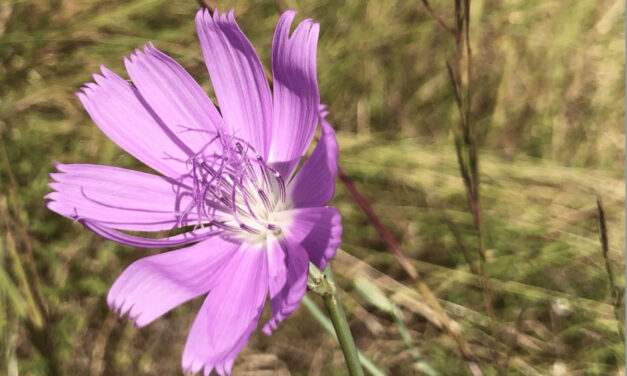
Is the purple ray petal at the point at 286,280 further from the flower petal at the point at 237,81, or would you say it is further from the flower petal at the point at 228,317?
the flower petal at the point at 237,81

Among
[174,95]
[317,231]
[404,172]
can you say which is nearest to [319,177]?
[317,231]

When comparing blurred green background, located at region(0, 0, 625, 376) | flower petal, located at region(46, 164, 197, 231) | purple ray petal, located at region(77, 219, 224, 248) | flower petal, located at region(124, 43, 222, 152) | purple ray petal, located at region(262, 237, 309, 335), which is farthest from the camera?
blurred green background, located at region(0, 0, 625, 376)

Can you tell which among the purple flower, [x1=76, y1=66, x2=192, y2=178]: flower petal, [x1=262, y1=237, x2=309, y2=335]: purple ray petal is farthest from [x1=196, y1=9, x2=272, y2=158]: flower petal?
[x1=262, y1=237, x2=309, y2=335]: purple ray petal

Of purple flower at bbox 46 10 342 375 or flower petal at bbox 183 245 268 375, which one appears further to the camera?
purple flower at bbox 46 10 342 375

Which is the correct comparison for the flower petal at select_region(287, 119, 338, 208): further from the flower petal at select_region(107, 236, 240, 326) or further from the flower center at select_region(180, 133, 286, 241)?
the flower petal at select_region(107, 236, 240, 326)

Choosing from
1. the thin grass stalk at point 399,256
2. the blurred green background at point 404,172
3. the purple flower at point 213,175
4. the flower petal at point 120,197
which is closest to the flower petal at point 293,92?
the purple flower at point 213,175

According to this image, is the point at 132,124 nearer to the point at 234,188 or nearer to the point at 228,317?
the point at 234,188

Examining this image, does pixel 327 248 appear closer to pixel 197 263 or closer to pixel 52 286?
pixel 197 263
